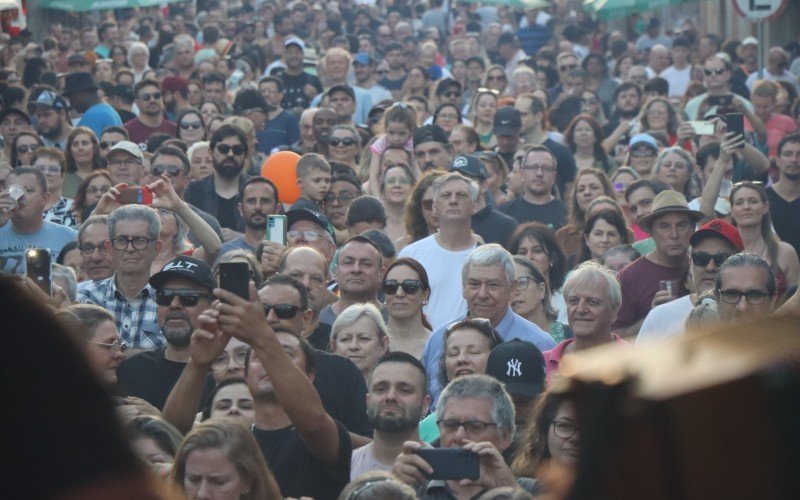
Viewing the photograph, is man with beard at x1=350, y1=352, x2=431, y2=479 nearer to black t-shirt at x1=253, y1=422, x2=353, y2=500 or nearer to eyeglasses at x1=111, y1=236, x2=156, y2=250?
black t-shirt at x1=253, y1=422, x2=353, y2=500

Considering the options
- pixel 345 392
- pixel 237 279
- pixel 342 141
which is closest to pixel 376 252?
pixel 345 392

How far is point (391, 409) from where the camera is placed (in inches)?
238

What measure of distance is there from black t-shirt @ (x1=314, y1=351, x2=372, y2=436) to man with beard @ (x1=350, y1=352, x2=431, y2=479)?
33cm

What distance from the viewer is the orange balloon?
11.9m

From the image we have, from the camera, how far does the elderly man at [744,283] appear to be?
23.5 feet

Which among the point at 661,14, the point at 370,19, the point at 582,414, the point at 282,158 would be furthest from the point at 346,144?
the point at 661,14

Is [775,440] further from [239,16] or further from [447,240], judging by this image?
[239,16]

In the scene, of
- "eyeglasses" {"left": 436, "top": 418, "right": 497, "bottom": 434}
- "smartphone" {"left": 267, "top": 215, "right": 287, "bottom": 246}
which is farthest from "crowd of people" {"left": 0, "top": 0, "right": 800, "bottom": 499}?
"smartphone" {"left": 267, "top": 215, "right": 287, "bottom": 246}

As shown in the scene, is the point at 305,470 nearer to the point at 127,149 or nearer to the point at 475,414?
the point at 475,414

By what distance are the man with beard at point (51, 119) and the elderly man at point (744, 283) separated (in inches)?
338

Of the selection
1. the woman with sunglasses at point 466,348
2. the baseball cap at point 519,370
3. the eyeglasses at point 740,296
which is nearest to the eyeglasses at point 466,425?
the baseball cap at point 519,370

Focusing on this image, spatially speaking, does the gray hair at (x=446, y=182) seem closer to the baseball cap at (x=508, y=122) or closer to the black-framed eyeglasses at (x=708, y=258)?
the black-framed eyeglasses at (x=708, y=258)

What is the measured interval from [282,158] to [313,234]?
253 cm

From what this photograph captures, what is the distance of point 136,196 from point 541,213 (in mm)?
3454
